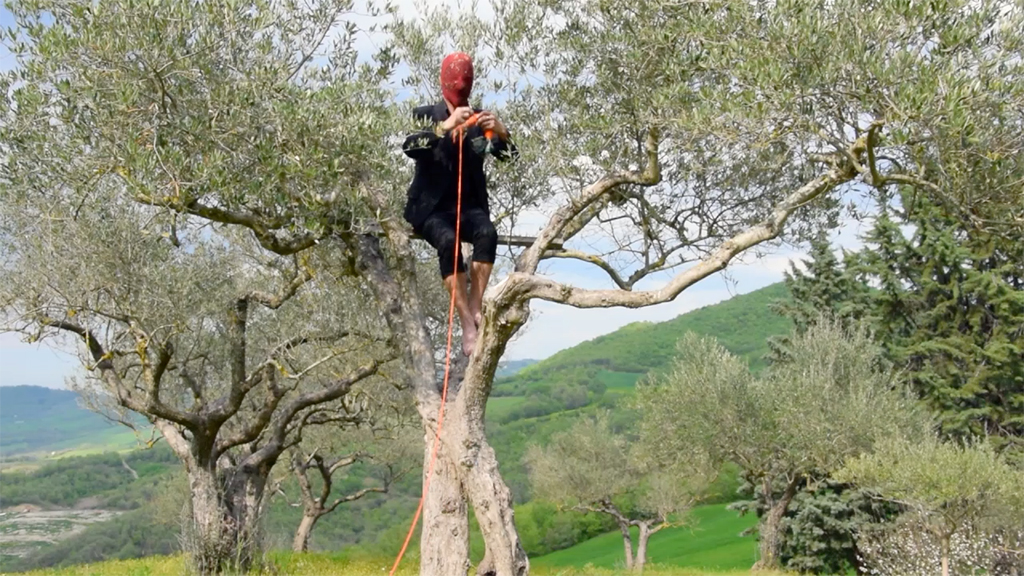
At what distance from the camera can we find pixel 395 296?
9.55 metres

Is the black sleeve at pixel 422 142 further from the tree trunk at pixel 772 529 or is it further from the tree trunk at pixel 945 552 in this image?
the tree trunk at pixel 772 529

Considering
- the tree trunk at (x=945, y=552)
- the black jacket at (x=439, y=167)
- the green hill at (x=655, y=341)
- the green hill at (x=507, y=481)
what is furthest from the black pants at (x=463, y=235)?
the green hill at (x=655, y=341)

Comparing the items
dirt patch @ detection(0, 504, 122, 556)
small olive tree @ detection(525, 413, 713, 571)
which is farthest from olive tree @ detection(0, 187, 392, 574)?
small olive tree @ detection(525, 413, 713, 571)

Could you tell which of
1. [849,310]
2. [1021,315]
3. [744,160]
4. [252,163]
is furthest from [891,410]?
[252,163]

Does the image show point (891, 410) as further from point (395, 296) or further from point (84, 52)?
point (84, 52)

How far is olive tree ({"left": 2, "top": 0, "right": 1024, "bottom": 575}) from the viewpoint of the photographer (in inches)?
300

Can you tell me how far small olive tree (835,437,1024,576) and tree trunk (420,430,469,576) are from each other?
16.3m

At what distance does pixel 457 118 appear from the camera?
769 cm

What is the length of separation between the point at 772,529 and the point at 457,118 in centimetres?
2759

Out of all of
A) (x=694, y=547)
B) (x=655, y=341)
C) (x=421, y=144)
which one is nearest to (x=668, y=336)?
(x=655, y=341)

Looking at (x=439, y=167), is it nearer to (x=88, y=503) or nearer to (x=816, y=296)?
(x=816, y=296)

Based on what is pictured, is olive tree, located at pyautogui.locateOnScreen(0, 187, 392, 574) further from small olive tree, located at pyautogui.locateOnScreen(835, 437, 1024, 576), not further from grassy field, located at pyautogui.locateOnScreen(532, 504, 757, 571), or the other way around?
grassy field, located at pyautogui.locateOnScreen(532, 504, 757, 571)

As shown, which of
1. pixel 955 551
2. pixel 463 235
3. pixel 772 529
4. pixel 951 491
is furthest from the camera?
pixel 772 529

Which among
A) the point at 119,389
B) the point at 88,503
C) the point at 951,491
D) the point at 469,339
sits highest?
the point at 119,389
